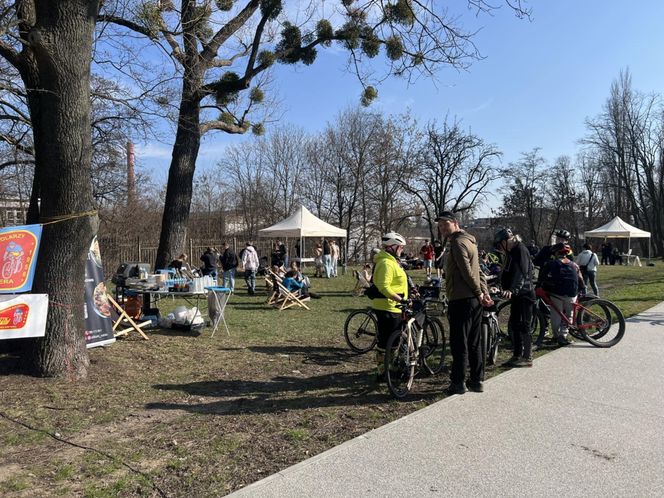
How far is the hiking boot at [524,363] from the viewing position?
659 centimetres

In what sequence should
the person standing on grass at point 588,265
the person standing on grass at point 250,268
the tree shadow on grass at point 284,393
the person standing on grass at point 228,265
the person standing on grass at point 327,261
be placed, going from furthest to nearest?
the person standing on grass at point 327,261 → the person standing on grass at point 228,265 → the person standing on grass at point 250,268 → the person standing on grass at point 588,265 → the tree shadow on grass at point 284,393

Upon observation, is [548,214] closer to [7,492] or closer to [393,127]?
[393,127]

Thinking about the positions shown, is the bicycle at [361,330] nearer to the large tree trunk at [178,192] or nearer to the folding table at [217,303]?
the folding table at [217,303]

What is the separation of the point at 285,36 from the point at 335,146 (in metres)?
22.4

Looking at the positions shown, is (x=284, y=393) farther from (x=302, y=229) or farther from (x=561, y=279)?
(x=302, y=229)

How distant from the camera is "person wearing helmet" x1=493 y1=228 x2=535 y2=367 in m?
6.66

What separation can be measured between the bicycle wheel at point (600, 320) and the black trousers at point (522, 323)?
177cm

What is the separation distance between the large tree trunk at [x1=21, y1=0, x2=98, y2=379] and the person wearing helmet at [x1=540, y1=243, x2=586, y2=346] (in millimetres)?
6788

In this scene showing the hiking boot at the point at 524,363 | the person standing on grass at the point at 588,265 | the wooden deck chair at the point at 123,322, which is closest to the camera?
the hiking boot at the point at 524,363

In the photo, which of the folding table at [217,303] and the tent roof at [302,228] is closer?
the folding table at [217,303]

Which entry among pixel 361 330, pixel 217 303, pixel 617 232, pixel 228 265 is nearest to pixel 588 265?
pixel 361 330

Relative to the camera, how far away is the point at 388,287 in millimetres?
5637

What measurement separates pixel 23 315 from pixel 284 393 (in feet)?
9.92

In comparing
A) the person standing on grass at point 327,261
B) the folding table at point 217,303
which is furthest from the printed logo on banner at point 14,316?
the person standing on grass at point 327,261
